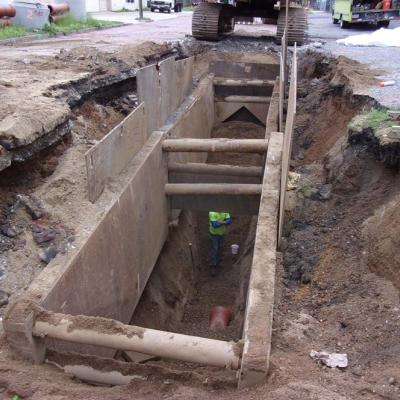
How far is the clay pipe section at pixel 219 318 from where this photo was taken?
6.76 meters

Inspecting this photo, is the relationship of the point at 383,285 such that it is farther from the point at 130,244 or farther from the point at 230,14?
the point at 230,14

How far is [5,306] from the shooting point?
3.87 metres

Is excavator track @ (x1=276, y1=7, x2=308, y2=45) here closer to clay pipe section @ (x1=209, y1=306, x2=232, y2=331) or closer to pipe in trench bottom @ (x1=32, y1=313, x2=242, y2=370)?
clay pipe section @ (x1=209, y1=306, x2=232, y2=331)

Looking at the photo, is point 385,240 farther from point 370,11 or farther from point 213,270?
point 370,11

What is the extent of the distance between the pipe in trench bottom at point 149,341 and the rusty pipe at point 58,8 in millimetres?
16175

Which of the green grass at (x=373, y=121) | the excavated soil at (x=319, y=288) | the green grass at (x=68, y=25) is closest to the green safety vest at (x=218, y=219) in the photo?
the excavated soil at (x=319, y=288)

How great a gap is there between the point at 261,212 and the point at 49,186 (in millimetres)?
2431

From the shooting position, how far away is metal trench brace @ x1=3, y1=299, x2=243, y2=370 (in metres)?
3.32

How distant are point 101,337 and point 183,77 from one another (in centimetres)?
775

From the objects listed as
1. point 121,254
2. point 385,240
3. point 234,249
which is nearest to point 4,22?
point 234,249

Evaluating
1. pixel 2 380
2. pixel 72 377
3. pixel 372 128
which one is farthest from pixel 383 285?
pixel 2 380

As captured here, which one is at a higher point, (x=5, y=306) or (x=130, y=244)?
(x=5, y=306)

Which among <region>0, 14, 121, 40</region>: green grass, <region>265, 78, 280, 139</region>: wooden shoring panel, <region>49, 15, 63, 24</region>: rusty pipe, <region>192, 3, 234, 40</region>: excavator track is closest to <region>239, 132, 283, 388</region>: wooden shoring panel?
<region>265, 78, 280, 139</region>: wooden shoring panel

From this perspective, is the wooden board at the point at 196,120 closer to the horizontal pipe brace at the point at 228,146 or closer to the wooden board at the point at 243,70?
the wooden board at the point at 243,70
